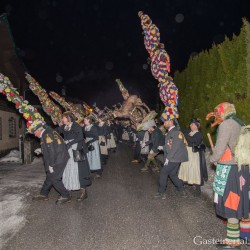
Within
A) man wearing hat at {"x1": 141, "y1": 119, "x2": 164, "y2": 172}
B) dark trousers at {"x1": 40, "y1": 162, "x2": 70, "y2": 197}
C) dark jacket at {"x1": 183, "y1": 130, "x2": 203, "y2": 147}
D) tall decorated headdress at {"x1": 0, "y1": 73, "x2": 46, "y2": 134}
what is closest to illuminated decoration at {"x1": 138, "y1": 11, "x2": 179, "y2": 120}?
man wearing hat at {"x1": 141, "y1": 119, "x2": 164, "y2": 172}

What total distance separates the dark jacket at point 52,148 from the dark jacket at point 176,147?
89.4 inches

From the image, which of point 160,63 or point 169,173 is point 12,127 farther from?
point 169,173

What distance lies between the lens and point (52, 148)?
6586 mm

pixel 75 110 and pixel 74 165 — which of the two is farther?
pixel 75 110

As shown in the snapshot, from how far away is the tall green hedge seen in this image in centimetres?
928

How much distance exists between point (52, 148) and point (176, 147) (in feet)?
8.65

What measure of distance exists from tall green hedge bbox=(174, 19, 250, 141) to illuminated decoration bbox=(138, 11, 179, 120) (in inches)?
62.7

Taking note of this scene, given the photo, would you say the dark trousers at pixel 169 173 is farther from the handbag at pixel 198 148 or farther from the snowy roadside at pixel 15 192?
the snowy roadside at pixel 15 192

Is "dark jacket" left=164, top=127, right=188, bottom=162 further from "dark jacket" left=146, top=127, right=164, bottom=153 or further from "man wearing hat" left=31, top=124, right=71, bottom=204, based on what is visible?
"dark jacket" left=146, top=127, right=164, bottom=153

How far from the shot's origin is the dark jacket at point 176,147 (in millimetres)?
6910

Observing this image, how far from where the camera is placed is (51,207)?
6512mm

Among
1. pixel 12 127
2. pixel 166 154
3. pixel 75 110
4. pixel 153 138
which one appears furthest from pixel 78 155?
pixel 12 127

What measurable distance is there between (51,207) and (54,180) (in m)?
0.55

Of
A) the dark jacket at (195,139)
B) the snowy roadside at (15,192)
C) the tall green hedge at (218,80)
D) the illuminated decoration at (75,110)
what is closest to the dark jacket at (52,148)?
the snowy roadside at (15,192)
